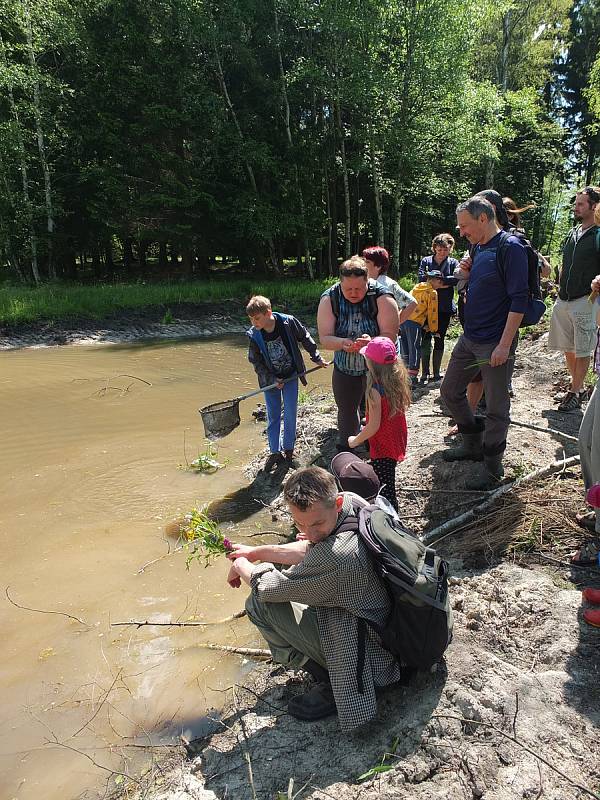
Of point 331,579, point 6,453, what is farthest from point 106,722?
point 6,453

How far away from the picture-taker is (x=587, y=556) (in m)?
3.35

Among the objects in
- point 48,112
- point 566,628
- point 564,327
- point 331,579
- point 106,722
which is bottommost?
point 106,722

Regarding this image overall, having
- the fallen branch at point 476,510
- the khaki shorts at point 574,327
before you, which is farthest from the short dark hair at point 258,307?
the khaki shorts at point 574,327

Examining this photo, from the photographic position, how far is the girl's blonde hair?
3748mm

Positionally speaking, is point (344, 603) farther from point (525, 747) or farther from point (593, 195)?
point (593, 195)

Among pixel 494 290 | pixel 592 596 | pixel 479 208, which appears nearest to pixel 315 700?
pixel 592 596

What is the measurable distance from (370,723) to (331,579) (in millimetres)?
745

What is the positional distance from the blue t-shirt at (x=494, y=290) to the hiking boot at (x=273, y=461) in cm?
256

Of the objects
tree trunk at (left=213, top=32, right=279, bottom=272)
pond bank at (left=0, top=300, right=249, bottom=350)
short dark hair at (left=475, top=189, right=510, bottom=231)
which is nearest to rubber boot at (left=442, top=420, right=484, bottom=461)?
short dark hair at (left=475, top=189, right=510, bottom=231)

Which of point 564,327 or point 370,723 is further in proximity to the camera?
point 564,327

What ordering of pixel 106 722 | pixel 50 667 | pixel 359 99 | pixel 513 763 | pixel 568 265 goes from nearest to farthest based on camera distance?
pixel 513 763 → pixel 106 722 → pixel 50 667 → pixel 568 265 → pixel 359 99

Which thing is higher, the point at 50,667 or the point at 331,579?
the point at 331,579

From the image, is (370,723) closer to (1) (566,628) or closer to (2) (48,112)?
(1) (566,628)

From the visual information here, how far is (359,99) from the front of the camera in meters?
19.5
